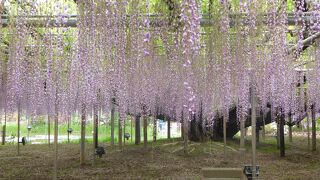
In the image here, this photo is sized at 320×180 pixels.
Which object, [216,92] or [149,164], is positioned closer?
[216,92]

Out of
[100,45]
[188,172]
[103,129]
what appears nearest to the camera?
[100,45]

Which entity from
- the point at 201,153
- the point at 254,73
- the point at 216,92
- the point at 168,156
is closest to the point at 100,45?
the point at 254,73

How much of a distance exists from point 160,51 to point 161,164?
2.97 metres

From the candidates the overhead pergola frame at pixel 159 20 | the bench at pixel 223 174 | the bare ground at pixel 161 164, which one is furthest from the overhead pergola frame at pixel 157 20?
the bare ground at pixel 161 164

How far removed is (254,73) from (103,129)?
17581mm

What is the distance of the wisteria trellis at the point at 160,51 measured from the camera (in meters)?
4.72

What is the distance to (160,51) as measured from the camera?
29.5 feet

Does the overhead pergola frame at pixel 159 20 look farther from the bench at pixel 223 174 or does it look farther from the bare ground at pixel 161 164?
the bare ground at pixel 161 164

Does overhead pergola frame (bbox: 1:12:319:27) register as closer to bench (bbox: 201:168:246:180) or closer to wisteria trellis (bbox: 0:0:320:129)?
wisteria trellis (bbox: 0:0:320:129)

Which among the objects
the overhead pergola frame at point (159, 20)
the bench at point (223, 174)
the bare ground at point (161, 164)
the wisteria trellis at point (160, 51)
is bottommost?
the bare ground at point (161, 164)

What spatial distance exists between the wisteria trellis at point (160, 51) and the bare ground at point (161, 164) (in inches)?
58.9

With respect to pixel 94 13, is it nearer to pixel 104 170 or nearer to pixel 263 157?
pixel 104 170

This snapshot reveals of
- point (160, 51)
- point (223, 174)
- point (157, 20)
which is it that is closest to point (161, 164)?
point (160, 51)

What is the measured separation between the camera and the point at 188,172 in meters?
8.81
